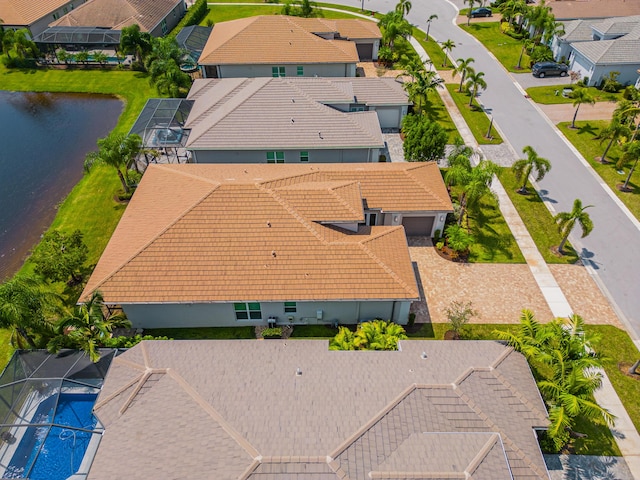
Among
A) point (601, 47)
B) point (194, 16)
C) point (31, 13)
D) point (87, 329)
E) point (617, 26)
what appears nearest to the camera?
point (87, 329)

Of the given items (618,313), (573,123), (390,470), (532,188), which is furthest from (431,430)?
(573,123)

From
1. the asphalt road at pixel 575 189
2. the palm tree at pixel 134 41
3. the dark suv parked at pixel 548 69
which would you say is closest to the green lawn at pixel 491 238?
the asphalt road at pixel 575 189

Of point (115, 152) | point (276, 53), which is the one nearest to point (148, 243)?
point (115, 152)

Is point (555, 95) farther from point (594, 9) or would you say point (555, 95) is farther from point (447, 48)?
point (594, 9)

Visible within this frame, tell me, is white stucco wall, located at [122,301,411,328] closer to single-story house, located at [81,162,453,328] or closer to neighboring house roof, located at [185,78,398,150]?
single-story house, located at [81,162,453,328]

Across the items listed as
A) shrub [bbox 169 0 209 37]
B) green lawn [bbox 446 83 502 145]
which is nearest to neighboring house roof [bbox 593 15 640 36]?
green lawn [bbox 446 83 502 145]

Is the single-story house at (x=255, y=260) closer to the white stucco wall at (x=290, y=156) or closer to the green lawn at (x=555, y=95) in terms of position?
the white stucco wall at (x=290, y=156)
